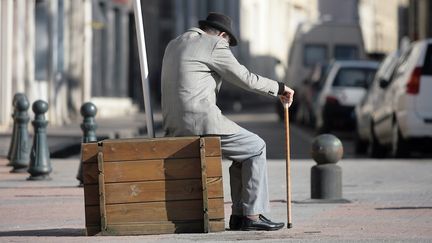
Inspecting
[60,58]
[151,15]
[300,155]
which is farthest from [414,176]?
[151,15]

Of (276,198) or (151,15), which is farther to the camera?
(151,15)

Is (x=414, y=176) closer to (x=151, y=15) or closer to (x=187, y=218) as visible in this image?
(x=187, y=218)

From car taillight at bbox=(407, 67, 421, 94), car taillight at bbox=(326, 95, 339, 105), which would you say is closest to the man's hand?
car taillight at bbox=(407, 67, 421, 94)

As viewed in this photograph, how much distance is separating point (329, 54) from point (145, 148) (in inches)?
1352

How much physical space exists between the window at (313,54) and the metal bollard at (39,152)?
92.0ft

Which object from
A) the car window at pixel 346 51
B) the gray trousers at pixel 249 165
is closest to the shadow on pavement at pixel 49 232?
the gray trousers at pixel 249 165

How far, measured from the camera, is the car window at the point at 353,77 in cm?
Result: 3388

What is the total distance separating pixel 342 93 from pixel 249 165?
22.2 m

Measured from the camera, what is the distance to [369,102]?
26.2 meters

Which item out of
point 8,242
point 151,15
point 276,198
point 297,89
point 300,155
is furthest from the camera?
point 151,15

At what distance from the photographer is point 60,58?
37406 millimetres

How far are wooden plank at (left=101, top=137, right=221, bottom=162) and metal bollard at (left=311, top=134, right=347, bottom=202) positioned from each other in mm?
3540

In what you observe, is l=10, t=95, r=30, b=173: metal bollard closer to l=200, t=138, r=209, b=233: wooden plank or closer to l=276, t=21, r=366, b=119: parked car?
l=200, t=138, r=209, b=233: wooden plank

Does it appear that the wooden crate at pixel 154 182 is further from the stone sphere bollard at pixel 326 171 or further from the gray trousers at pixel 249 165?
the stone sphere bollard at pixel 326 171
